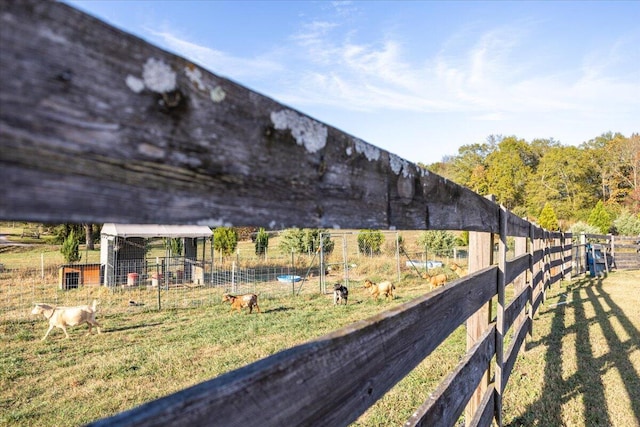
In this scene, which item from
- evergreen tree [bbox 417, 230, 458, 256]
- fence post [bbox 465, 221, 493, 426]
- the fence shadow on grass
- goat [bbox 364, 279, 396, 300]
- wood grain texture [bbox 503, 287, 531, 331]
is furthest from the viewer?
evergreen tree [bbox 417, 230, 458, 256]

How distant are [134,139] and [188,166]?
77 millimetres

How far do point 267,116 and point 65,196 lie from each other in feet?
1.03

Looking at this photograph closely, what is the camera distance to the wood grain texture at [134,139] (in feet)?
1.30

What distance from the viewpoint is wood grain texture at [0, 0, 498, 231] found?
0.40 metres

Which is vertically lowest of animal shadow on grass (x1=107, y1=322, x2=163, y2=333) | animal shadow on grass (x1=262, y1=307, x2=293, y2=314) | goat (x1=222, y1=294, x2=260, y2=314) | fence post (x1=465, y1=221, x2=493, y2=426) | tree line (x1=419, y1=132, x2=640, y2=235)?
animal shadow on grass (x1=107, y1=322, x2=163, y2=333)

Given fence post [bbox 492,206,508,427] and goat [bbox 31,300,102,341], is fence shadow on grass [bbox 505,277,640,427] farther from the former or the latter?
goat [bbox 31,300,102,341]

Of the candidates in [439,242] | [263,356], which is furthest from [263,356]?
[439,242]

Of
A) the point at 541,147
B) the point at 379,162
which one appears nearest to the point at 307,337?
the point at 379,162

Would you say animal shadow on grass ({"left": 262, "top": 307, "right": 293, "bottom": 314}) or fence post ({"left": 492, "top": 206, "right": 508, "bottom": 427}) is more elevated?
fence post ({"left": 492, "top": 206, "right": 508, "bottom": 427})

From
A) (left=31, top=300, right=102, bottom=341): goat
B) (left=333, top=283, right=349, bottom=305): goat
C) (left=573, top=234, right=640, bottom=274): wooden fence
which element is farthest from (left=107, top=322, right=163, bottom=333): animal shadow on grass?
(left=573, top=234, right=640, bottom=274): wooden fence

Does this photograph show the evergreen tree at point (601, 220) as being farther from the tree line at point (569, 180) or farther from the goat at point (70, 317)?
the goat at point (70, 317)

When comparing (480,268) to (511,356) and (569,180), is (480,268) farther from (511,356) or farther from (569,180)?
(569,180)

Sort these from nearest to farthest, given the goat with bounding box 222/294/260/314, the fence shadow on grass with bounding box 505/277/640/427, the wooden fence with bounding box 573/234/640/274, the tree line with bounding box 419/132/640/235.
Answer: the fence shadow on grass with bounding box 505/277/640/427, the goat with bounding box 222/294/260/314, the wooden fence with bounding box 573/234/640/274, the tree line with bounding box 419/132/640/235

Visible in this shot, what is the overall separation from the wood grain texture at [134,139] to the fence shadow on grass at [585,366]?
3.60 m
